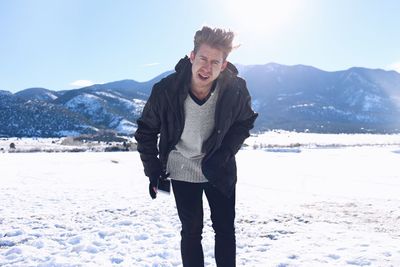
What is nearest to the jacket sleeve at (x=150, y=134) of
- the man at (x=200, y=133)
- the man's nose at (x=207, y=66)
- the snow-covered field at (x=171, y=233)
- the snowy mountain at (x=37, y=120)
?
the man at (x=200, y=133)

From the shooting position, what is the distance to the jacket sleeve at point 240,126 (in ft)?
10.1

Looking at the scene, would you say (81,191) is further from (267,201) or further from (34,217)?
(267,201)

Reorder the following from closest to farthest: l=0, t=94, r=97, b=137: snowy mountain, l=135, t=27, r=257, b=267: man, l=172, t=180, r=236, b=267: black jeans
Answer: l=135, t=27, r=257, b=267: man < l=172, t=180, r=236, b=267: black jeans < l=0, t=94, r=97, b=137: snowy mountain

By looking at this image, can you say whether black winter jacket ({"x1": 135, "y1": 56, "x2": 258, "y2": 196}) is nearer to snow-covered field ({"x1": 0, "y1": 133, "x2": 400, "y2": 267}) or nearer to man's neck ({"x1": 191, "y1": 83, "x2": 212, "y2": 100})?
man's neck ({"x1": 191, "y1": 83, "x2": 212, "y2": 100})

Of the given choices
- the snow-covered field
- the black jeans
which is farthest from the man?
the snow-covered field

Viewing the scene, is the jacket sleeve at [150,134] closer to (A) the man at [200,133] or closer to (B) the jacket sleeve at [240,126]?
(A) the man at [200,133]

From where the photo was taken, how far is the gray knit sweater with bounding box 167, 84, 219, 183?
9.91 feet

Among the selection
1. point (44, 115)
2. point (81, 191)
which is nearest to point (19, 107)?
point (44, 115)

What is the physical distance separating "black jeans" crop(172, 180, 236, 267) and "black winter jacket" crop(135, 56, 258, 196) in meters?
0.16

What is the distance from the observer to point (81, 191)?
43.9 feet

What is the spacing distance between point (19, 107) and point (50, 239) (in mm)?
174750

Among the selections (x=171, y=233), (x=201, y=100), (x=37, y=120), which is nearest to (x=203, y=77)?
(x=201, y=100)

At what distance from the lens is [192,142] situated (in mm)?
3084

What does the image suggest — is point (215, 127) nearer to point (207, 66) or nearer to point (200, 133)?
point (200, 133)
